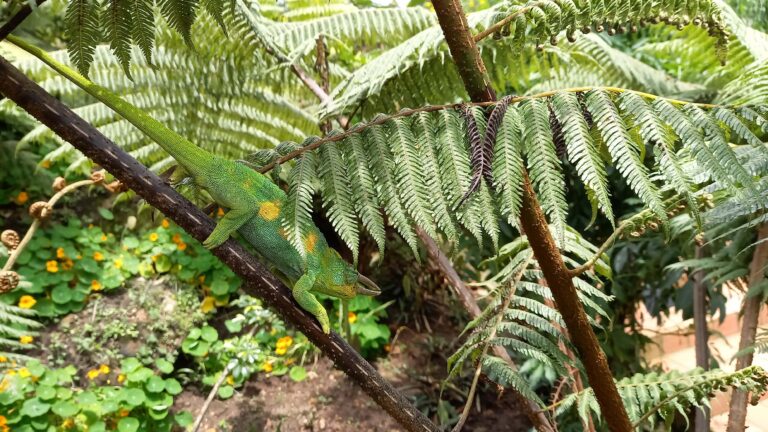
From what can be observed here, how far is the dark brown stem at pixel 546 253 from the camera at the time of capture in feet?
2.68

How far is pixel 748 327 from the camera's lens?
143cm

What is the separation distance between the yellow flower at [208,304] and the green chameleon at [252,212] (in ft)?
6.56

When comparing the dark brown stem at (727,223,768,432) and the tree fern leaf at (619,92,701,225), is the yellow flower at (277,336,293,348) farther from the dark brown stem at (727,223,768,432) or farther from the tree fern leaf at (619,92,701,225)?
the tree fern leaf at (619,92,701,225)

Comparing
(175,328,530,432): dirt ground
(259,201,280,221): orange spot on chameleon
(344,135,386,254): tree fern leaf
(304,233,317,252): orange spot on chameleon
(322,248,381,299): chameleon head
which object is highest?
(344,135,386,254): tree fern leaf

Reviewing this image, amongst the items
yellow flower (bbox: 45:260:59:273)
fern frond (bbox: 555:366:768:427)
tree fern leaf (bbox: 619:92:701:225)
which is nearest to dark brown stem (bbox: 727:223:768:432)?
fern frond (bbox: 555:366:768:427)

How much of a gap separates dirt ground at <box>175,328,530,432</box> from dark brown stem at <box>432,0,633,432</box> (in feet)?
5.47

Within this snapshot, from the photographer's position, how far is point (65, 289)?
2.78 meters

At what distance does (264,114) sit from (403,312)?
1545mm

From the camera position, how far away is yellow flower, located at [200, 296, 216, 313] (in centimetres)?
301

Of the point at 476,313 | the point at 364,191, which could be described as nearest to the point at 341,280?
the point at 364,191

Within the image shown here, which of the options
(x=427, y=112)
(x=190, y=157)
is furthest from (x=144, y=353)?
(x=427, y=112)

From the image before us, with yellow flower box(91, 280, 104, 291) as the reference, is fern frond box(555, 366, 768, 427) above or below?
above

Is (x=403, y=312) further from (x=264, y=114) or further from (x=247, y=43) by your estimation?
(x=247, y=43)

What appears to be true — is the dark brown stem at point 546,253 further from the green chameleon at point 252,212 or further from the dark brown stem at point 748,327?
the dark brown stem at point 748,327
